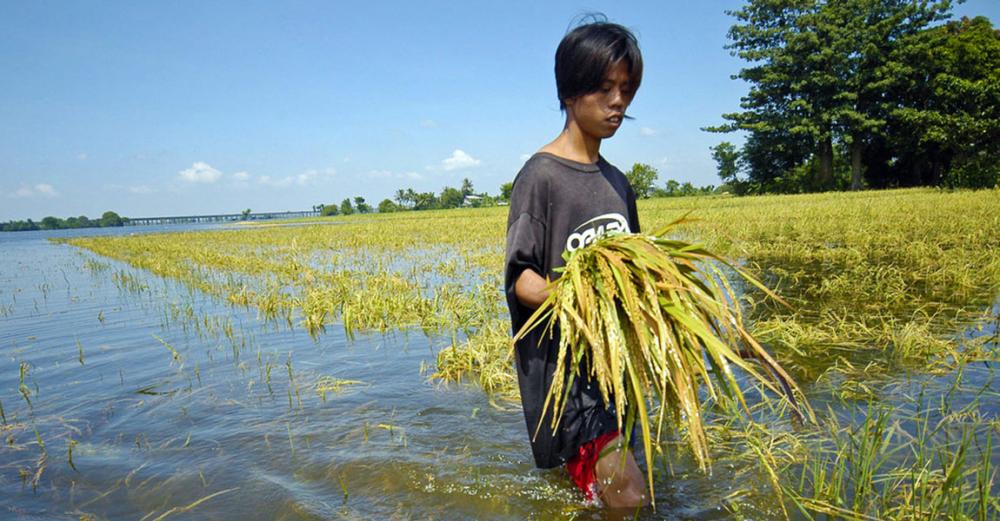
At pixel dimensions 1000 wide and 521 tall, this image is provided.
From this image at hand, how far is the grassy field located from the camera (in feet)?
6.53

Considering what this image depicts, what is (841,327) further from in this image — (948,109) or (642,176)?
(642,176)

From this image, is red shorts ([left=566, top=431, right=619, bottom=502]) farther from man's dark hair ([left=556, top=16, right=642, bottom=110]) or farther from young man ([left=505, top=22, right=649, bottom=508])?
man's dark hair ([left=556, top=16, right=642, bottom=110])

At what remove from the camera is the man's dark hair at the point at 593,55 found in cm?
173

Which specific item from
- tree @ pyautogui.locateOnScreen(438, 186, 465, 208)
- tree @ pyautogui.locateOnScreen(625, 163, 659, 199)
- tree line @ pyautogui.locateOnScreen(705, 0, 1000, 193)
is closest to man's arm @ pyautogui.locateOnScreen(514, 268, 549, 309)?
tree line @ pyautogui.locateOnScreen(705, 0, 1000, 193)

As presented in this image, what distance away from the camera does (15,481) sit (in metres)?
2.61

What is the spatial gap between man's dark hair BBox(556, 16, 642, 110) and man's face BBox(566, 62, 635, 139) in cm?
2

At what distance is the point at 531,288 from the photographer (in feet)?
5.55

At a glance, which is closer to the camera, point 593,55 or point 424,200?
point 593,55

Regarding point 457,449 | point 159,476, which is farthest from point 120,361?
point 457,449

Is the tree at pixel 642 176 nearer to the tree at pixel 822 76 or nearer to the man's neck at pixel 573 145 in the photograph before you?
the tree at pixel 822 76

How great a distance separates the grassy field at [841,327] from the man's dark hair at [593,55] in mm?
572

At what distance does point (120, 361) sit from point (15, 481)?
2.39 m

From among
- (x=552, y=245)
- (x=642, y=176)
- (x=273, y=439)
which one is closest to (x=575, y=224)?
(x=552, y=245)

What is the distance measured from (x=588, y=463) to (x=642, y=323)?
2.06 ft
